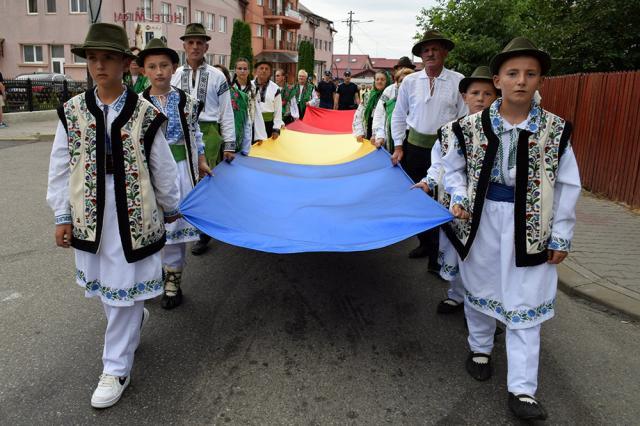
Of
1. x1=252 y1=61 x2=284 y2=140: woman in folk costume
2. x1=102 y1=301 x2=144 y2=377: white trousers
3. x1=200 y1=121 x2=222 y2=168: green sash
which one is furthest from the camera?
x1=252 y1=61 x2=284 y2=140: woman in folk costume

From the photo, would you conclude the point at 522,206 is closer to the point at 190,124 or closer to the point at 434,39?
the point at 434,39

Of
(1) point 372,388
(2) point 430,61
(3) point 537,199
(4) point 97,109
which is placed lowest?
(1) point 372,388

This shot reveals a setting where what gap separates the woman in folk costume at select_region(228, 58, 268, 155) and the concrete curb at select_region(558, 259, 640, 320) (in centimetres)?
360

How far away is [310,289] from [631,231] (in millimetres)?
4474

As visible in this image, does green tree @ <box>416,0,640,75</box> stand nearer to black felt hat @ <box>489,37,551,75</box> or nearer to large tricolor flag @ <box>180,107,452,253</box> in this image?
large tricolor flag @ <box>180,107,452,253</box>

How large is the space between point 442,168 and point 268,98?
16.9 feet

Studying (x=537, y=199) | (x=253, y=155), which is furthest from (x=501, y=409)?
(x=253, y=155)

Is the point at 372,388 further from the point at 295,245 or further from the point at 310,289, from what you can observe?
the point at 310,289

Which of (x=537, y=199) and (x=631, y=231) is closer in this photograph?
(x=537, y=199)

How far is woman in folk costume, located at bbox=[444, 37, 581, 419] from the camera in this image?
9.61 ft

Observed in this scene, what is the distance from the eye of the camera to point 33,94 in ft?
64.5

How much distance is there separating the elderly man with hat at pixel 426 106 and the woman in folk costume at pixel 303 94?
313 inches

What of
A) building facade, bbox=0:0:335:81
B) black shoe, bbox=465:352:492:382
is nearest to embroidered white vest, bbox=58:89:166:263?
black shoe, bbox=465:352:492:382

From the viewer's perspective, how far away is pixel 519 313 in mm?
2975
